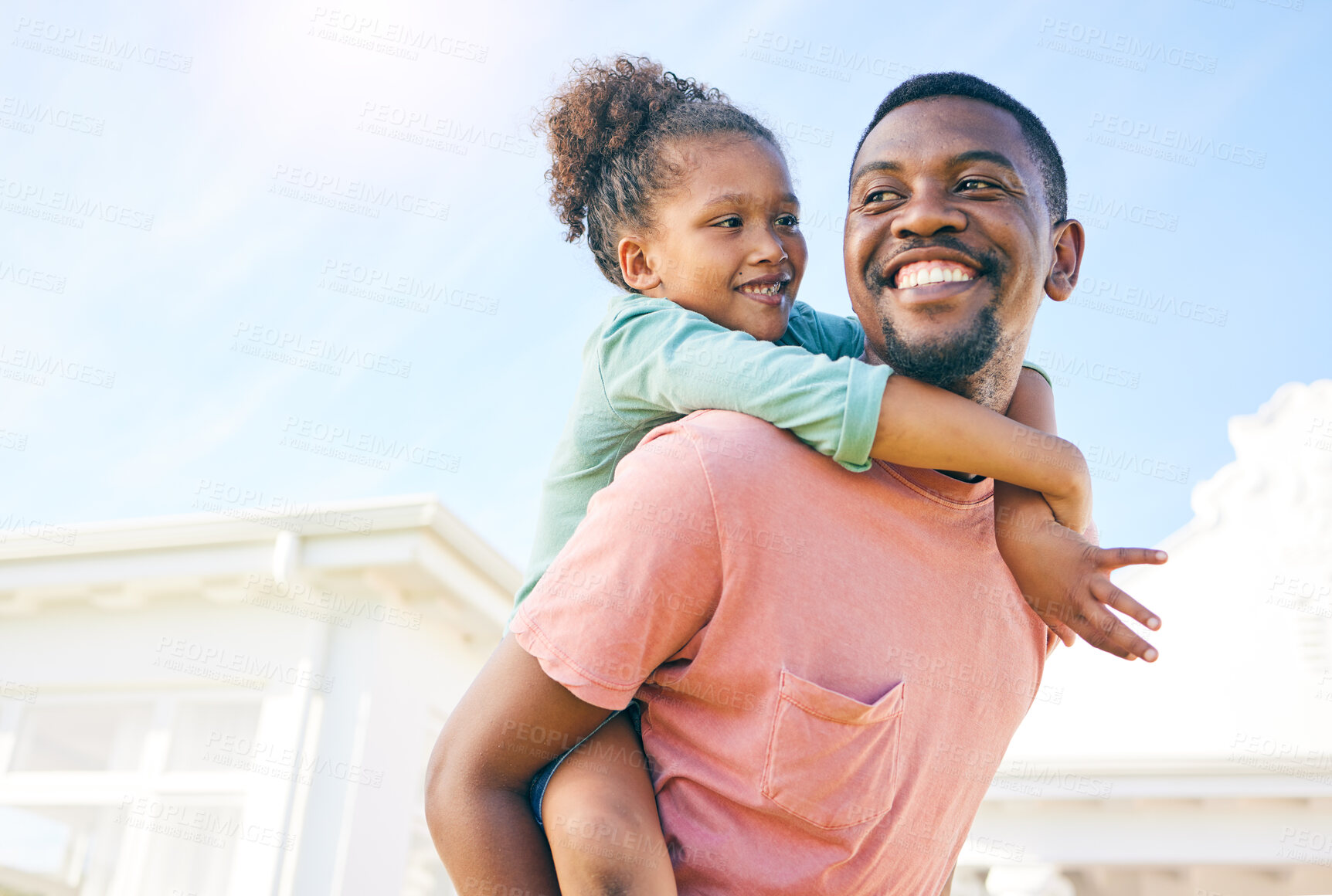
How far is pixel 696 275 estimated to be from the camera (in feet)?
8.09

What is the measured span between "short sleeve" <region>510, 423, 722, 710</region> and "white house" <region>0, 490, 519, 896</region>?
479 cm

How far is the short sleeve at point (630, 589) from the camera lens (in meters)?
1.42

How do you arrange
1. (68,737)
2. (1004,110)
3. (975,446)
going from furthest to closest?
(68,737) < (1004,110) < (975,446)

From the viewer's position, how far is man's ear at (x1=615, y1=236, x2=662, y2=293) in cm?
260

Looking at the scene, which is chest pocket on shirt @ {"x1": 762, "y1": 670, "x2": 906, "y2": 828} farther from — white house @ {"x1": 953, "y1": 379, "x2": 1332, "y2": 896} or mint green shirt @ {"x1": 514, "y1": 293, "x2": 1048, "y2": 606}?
white house @ {"x1": 953, "y1": 379, "x2": 1332, "y2": 896}

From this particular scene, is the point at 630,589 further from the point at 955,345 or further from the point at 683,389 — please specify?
the point at 955,345

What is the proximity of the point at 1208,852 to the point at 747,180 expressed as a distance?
17.9ft

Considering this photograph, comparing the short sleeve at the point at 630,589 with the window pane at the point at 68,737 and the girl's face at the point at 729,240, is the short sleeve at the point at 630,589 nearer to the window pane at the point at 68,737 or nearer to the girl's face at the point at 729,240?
the girl's face at the point at 729,240

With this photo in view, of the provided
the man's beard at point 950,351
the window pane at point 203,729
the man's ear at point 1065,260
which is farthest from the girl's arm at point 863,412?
the window pane at point 203,729

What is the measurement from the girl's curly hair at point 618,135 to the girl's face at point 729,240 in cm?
5

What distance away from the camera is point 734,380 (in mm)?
1766

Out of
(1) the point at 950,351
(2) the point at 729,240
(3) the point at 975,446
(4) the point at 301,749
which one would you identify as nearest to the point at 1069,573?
(3) the point at 975,446

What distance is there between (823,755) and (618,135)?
1.70 meters

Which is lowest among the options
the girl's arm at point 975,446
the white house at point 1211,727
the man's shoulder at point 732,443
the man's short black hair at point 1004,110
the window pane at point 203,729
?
the window pane at point 203,729
